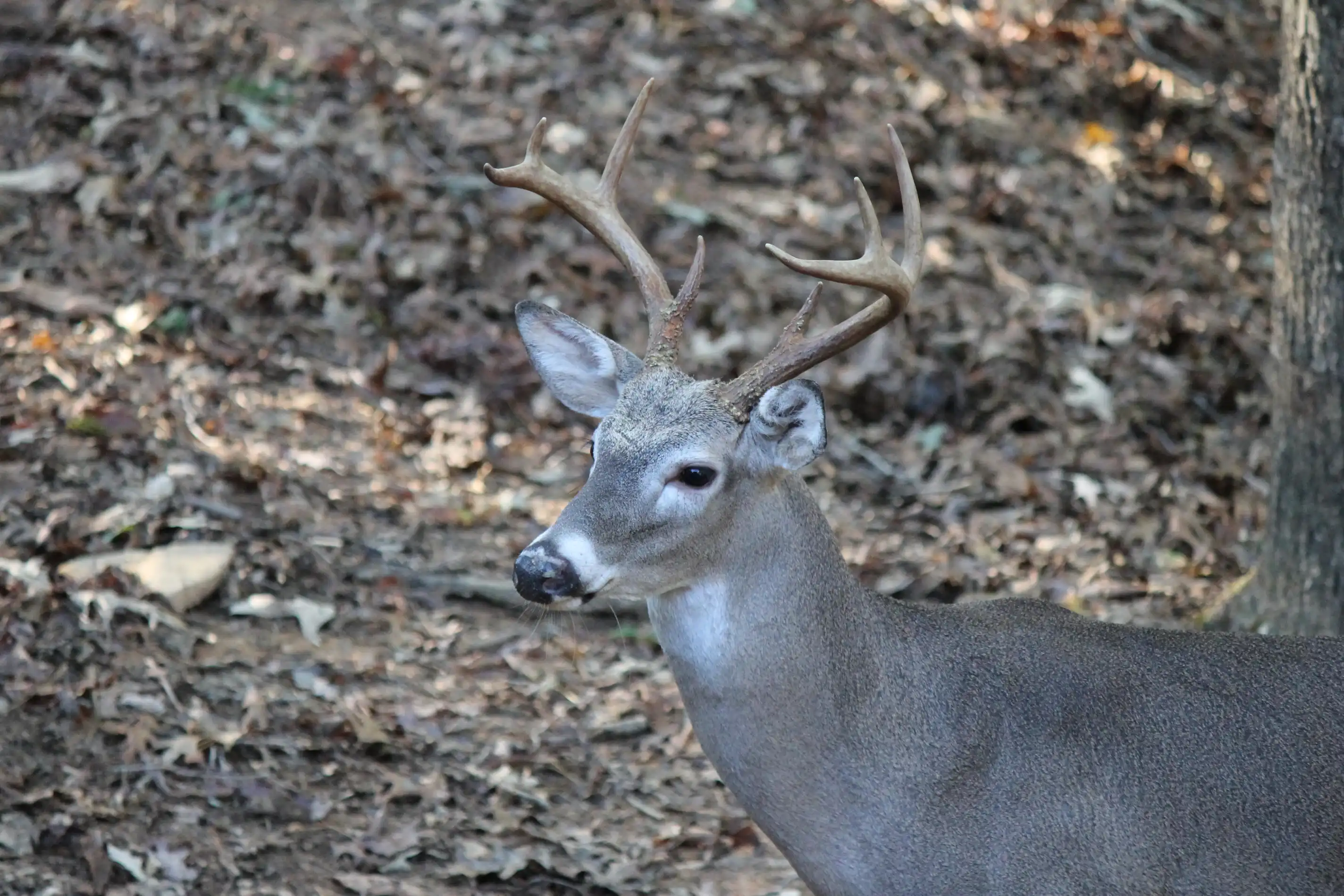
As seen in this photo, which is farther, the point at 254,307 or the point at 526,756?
the point at 254,307

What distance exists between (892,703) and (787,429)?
0.82m

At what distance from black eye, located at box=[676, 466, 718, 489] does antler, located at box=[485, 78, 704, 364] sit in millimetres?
391

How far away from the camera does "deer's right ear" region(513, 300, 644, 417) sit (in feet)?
16.2

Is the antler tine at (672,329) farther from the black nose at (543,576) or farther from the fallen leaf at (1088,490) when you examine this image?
the fallen leaf at (1088,490)

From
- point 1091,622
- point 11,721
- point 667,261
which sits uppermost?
point 1091,622

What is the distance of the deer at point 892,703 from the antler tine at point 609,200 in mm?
147

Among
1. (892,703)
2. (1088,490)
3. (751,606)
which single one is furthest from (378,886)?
(1088,490)

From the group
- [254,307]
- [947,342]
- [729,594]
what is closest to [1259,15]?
[947,342]

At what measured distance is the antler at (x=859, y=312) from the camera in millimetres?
4430

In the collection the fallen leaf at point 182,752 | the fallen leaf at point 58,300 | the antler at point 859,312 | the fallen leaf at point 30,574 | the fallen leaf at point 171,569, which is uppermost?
the antler at point 859,312

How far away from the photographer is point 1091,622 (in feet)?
16.1

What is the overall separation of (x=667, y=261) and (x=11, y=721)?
15.5 feet

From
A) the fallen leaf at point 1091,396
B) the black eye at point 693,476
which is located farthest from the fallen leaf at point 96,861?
the fallen leaf at point 1091,396

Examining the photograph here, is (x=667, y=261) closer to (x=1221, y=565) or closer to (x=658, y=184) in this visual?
(x=658, y=184)
